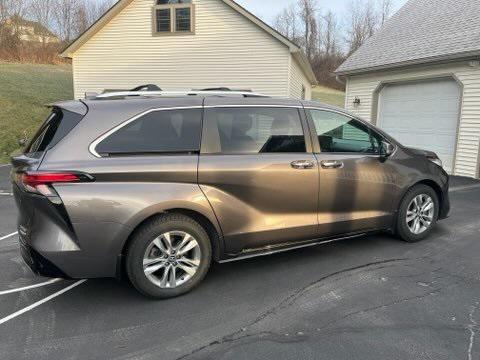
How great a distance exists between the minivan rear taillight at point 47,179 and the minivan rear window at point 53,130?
29cm

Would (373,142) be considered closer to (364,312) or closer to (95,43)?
(364,312)

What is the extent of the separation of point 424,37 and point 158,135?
11.6 meters

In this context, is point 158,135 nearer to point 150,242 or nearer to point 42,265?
point 150,242

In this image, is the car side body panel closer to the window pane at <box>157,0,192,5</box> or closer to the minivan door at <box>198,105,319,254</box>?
the minivan door at <box>198,105,319,254</box>

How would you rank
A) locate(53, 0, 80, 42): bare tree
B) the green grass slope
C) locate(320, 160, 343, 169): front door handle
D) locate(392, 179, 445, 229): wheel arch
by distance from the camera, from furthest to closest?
locate(53, 0, 80, 42): bare tree, the green grass slope, locate(392, 179, 445, 229): wheel arch, locate(320, 160, 343, 169): front door handle

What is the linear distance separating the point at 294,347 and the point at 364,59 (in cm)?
1279

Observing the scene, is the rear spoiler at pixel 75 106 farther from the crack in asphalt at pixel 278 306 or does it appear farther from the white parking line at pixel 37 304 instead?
the crack in asphalt at pixel 278 306

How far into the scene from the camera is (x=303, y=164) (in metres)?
4.38

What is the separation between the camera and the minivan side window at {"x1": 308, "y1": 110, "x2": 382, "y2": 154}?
4.62 metres

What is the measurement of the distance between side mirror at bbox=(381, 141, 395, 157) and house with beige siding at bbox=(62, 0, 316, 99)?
11.6 metres

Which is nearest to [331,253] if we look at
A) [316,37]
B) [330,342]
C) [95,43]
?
[330,342]

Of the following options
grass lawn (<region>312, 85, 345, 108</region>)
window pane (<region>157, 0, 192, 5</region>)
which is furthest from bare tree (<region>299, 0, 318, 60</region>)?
window pane (<region>157, 0, 192, 5</region>)

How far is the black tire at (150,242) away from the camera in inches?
145

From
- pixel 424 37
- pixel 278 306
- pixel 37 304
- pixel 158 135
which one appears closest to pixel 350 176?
pixel 278 306
